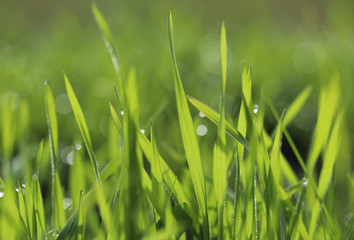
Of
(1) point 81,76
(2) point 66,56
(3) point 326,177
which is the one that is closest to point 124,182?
(3) point 326,177

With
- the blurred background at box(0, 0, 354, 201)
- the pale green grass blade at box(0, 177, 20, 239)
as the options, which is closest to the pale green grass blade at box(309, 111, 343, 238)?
the blurred background at box(0, 0, 354, 201)

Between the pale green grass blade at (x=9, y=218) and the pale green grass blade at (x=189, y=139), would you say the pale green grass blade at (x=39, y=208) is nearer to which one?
the pale green grass blade at (x=9, y=218)

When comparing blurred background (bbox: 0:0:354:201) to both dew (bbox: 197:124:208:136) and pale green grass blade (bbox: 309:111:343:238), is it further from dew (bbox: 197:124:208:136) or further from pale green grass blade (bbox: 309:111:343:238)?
pale green grass blade (bbox: 309:111:343:238)

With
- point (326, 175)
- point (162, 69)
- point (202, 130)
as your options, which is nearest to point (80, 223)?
point (326, 175)

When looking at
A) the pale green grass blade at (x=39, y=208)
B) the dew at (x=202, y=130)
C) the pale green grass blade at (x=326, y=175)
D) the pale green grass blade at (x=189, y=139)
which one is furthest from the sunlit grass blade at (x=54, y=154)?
the dew at (x=202, y=130)

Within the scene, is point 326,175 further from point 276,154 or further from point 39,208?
point 39,208

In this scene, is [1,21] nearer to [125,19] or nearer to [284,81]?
[125,19]

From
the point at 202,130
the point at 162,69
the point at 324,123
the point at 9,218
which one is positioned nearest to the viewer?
the point at 9,218
